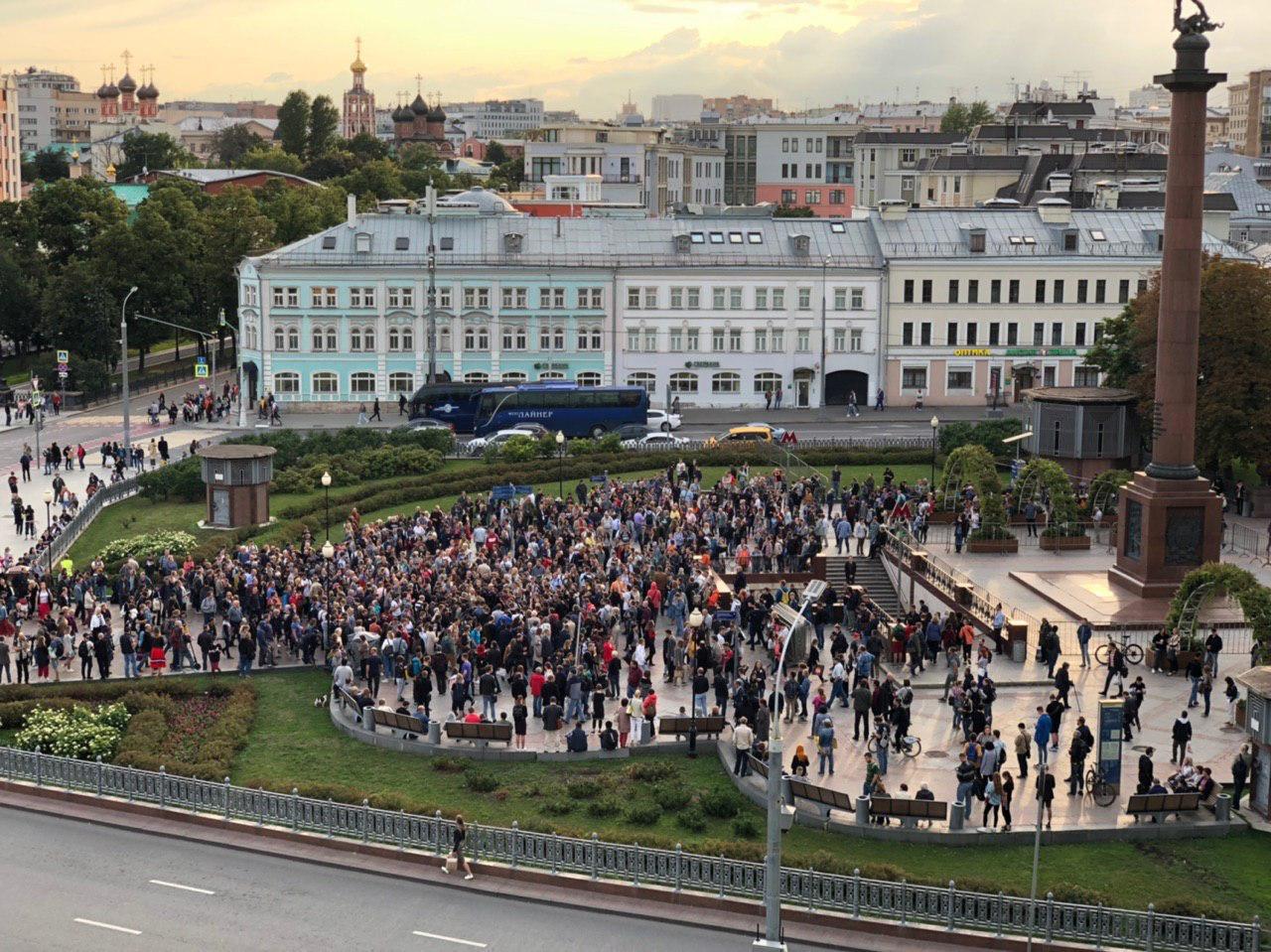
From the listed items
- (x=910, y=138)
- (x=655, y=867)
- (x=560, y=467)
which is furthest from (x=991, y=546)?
(x=910, y=138)

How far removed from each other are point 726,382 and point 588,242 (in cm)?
911

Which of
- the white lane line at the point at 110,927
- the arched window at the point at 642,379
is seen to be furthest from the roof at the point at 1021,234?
the white lane line at the point at 110,927

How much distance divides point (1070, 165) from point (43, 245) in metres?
63.6

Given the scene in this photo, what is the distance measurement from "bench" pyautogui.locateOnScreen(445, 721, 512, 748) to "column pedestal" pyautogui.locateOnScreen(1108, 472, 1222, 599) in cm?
1797

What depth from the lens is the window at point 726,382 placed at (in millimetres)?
78750

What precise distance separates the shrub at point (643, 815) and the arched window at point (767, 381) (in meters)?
51.1

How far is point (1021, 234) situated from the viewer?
7900 centimetres

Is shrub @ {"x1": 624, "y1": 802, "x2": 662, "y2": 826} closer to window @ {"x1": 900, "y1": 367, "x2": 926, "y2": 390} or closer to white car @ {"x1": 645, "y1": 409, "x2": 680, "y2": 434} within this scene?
white car @ {"x1": 645, "y1": 409, "x2": 680, "y2": 434}

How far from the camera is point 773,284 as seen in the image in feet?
256

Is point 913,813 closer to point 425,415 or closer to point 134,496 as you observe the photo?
point 134,496

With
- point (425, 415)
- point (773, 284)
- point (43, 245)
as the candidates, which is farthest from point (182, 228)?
point (773, 284)

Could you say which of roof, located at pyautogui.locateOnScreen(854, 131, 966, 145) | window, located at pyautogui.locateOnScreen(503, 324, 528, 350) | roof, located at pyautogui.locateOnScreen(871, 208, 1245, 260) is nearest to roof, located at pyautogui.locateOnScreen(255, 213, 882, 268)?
roof, located at pyautogui.locateOnScreen(871, 208, 1245, 260)

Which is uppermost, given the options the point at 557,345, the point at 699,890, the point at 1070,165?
the point at 1070,165

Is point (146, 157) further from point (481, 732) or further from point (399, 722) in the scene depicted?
point (481, 732)
